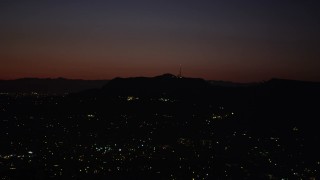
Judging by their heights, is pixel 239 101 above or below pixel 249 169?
above

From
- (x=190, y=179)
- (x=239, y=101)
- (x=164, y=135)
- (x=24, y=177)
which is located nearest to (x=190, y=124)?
(x=164, y=135)

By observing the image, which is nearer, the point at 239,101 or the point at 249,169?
the point at 249,169

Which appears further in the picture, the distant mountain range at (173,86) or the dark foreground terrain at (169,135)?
the distant mountain range at (173,86)

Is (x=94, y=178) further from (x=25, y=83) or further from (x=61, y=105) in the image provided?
(x=25, y=83)

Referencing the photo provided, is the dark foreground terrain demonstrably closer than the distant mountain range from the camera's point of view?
Yes

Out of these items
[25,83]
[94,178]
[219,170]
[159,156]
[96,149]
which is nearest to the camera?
[94,178]

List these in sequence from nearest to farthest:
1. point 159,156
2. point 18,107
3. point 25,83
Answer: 1. point 159,156
2. point 18,107
3. point 25,83

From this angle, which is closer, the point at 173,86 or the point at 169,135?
the point at 169,135
